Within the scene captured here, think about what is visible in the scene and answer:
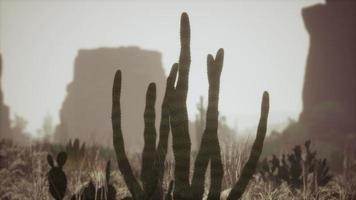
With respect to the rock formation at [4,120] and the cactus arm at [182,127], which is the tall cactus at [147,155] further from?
the rock formation at [4,120]

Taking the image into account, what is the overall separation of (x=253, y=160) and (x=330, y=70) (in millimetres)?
35341

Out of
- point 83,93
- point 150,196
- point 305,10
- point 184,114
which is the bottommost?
point 150,196

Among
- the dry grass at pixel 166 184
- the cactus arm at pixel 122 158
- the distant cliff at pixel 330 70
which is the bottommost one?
the dry grass at pixel 166 184

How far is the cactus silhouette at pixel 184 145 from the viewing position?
142 inches

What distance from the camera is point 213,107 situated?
366 centimetres

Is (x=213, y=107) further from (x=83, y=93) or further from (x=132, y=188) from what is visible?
(x=83, y=93)

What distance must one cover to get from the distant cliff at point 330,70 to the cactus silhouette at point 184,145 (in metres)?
29.0

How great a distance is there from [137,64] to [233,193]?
71284 millimetres

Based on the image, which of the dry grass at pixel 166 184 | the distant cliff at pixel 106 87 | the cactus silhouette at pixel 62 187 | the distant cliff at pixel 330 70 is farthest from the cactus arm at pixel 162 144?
the distant cliff at pixel 106 87

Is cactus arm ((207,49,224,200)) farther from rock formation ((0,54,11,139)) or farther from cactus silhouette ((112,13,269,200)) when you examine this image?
rock formation ((0,54,11,139))

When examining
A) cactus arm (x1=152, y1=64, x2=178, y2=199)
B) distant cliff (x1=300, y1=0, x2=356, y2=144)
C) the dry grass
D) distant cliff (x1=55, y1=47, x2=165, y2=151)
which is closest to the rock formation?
distant cliff (x1=55, y1=47, x2=165, y2=151)

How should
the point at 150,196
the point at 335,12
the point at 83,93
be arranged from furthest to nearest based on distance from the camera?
the point at 83,93 < the point at 335,12 < the point at 150,196

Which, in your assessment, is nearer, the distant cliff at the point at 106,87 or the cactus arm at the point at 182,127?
the cactus arm at the point at 182,127

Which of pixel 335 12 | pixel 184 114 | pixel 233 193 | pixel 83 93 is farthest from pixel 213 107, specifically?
pixel 83 93
